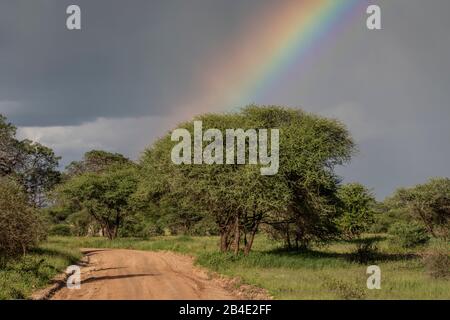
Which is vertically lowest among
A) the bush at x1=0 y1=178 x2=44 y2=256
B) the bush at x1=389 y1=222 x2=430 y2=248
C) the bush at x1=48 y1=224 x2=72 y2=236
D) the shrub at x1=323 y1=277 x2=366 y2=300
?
the bush at x1=48 y1=224 x2=72 y2=236

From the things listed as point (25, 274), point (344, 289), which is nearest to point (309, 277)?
point (344, 289)

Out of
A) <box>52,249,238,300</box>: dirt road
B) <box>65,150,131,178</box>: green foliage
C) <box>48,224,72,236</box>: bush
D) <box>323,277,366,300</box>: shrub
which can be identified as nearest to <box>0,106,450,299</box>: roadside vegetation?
<box>323,277,366,300</box>: shrub

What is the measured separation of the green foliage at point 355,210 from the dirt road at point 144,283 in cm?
3018

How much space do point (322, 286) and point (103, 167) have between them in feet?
293

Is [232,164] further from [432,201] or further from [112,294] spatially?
[432,201]

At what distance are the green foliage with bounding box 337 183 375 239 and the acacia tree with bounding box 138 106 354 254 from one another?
22.1m

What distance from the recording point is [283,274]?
2472cm

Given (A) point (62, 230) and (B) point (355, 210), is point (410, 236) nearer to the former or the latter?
(B) point (355, 210)

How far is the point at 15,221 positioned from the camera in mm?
22828

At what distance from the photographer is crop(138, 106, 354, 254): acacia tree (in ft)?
103

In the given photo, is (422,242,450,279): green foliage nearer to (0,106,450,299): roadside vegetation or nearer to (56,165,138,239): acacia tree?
(0,106,450,299): roadside vegetation
